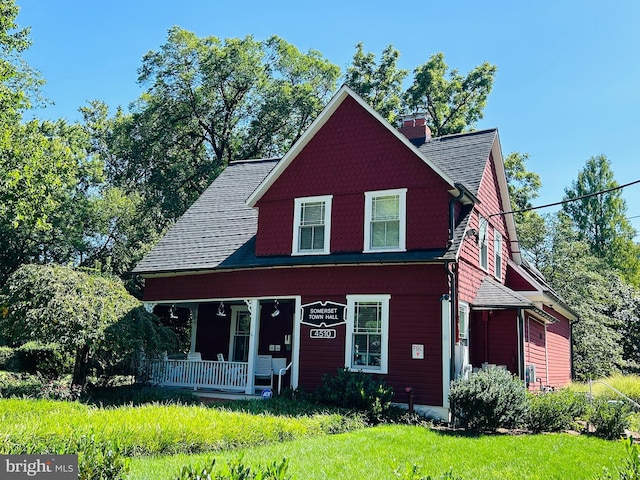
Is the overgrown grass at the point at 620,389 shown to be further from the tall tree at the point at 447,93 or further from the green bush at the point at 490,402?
the tall tree at the point at 447,93

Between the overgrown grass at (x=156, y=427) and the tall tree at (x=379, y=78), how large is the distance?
29.2 metres

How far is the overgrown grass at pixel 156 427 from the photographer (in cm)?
736

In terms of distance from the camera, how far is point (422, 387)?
1343 cm

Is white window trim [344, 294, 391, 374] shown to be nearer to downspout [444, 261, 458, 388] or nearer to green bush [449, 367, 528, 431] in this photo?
downspout [444, 261, 458, 388]

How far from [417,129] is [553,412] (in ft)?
34.5

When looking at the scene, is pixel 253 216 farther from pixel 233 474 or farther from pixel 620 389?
pixel 233 474

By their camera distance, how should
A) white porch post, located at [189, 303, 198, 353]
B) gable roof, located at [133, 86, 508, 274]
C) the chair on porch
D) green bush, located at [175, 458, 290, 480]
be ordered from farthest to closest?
white porch post, located at [189, 303, 198, 353]
the chair on porch
gable roof, located at [133, 86, 508, 274]
green bush, located at [175, 458, 290, 480]

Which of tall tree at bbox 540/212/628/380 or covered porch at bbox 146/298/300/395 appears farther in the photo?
tall tree at bbox 540/212/628/380

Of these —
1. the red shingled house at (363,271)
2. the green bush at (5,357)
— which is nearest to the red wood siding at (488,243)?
the red shingled house at (363,271)

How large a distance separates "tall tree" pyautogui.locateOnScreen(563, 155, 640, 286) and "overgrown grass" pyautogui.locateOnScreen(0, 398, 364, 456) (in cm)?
4297

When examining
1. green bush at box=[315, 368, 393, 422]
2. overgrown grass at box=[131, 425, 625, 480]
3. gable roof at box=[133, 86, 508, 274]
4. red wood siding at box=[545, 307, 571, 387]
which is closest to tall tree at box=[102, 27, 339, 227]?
gable roof at box=[133, 86, 508, 274]

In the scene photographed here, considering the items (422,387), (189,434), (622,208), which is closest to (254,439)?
(189,434)

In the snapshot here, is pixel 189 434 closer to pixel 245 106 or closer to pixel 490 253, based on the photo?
pixel 490 253

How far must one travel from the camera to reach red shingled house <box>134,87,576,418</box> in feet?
45.6
